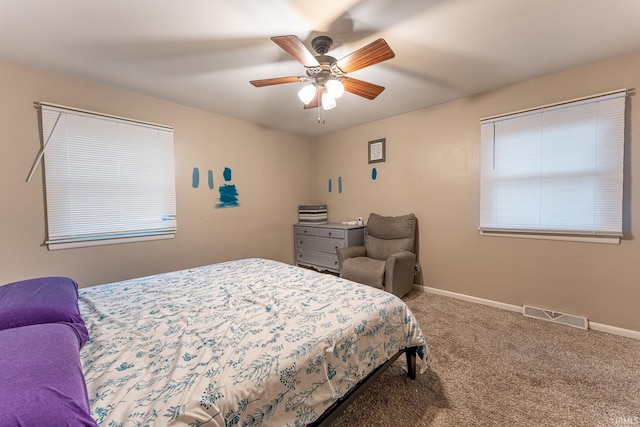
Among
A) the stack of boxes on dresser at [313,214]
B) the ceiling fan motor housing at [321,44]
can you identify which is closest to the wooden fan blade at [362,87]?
the ceiling fan motor housing at [321,44]

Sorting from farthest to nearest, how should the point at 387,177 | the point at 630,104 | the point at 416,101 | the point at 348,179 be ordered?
the point at 348,179 < the point at 387,177 < the point at 416,101 < the point at 630,104

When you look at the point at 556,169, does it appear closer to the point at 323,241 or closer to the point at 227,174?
the point at 323,241

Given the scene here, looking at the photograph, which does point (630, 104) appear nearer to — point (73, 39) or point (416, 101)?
point (416, 101)

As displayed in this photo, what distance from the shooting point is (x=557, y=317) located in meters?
2.50

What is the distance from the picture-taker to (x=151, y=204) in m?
2.89

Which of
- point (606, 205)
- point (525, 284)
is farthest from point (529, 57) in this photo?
point (525, 284)

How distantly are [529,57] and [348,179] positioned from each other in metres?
2.50

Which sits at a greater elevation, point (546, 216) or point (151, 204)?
point (151, 204)

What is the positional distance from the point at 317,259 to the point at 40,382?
11.2 feet

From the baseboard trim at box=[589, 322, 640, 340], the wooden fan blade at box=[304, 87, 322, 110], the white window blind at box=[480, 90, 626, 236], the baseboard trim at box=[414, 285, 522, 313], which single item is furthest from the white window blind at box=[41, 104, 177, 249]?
the baseboard trim at box=[589, 322, 640, 340]

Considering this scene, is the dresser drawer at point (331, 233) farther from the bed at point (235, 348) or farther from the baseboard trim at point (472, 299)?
the bed at point (235, 348)

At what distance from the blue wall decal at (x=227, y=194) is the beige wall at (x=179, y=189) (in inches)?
3.2

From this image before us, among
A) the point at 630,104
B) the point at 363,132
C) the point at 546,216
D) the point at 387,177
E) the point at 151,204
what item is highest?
the point at 363,132

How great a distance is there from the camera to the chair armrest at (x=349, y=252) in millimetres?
3383
